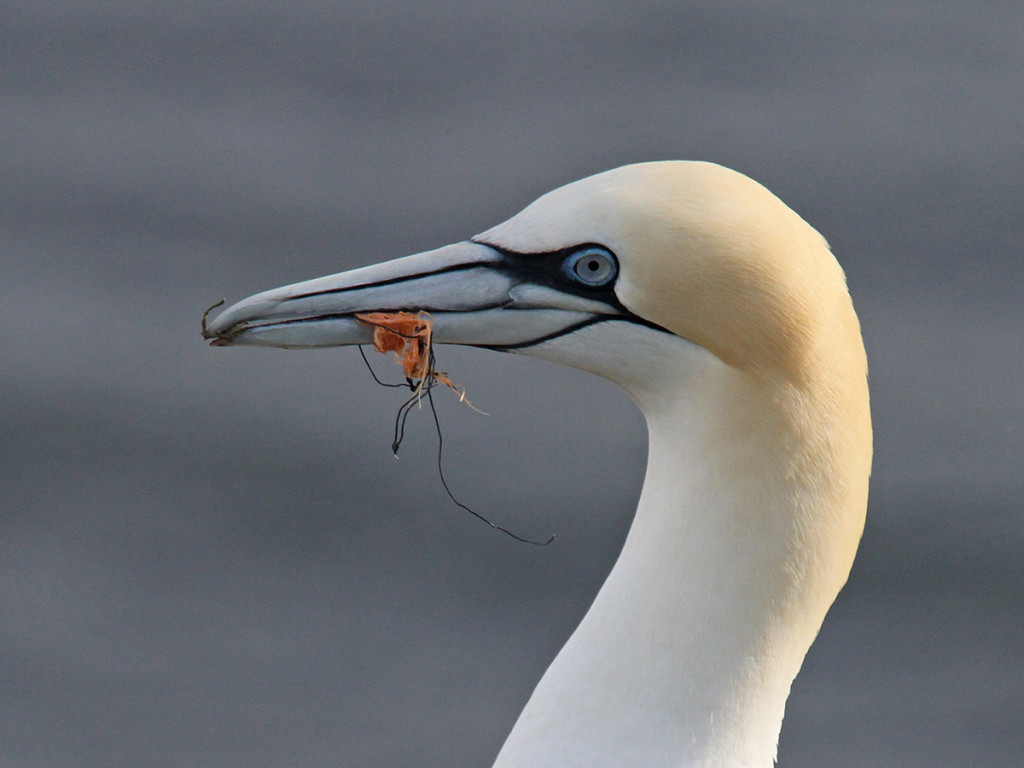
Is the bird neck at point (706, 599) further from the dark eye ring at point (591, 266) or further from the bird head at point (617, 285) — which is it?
the dark eye ring at point (591, 266)

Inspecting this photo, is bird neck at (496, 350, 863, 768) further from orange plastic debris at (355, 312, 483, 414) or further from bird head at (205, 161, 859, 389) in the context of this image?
orange plastic debris at (355, 312, 483, 414)

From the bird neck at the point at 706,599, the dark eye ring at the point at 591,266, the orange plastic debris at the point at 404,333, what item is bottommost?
the bird neck at the point at 706,599

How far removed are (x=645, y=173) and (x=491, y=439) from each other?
3.36 metres

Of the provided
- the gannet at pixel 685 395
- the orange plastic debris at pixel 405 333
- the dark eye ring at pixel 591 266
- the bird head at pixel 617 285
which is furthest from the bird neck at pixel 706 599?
the orange plastic debris at pixel 405 333

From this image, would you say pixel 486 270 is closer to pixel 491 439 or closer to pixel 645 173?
pixel 645 173

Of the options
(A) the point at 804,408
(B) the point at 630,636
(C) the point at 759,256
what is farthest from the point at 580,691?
(C) the point at 759,256

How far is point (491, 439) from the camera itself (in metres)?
6.33

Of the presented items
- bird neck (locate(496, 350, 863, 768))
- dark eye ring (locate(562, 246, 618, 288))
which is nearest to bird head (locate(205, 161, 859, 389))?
dark eye ring (locate(562, 246, 618, 288))

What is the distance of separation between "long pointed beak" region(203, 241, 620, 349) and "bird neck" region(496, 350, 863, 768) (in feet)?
0.94

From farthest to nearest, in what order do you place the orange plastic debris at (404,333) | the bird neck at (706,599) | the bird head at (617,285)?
the orange plastic debris at (404,333), the bird neck at (706,599), the bird head at (617,285)

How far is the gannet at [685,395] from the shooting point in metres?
3.01

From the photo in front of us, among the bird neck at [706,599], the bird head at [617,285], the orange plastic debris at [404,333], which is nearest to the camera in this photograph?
the bird head at [617,285]

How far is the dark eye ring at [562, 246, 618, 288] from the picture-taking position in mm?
3072

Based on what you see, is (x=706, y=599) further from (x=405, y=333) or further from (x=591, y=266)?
(x=405, y=333)
